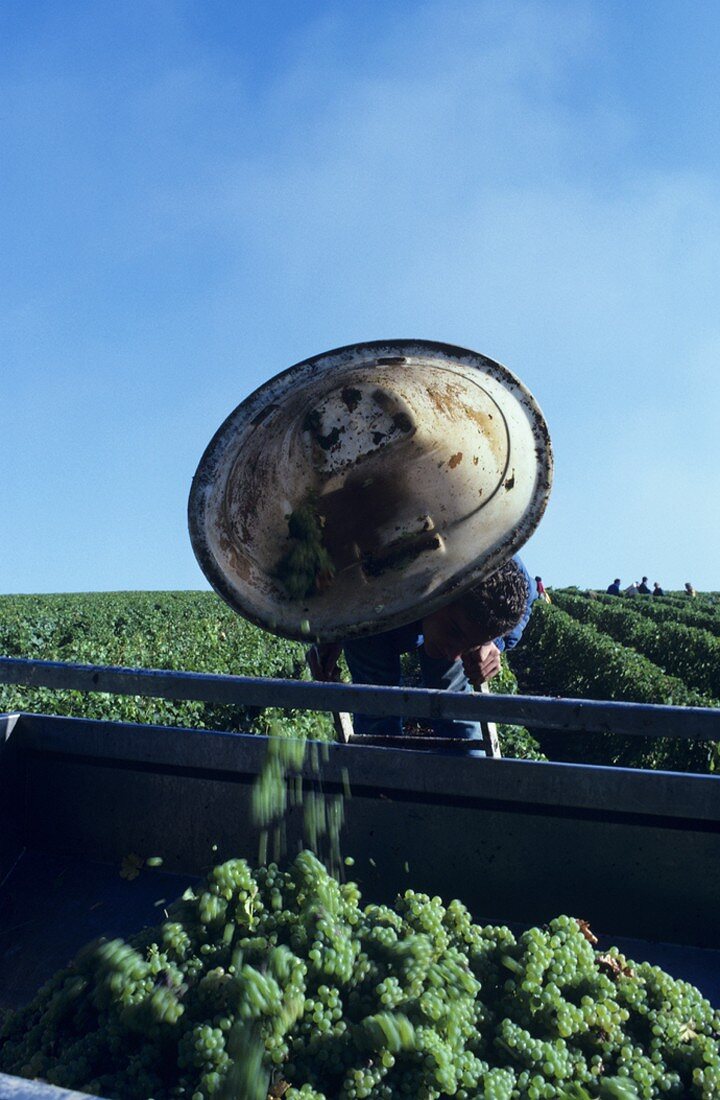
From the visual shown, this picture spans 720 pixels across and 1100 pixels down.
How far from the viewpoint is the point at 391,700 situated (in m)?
2.32

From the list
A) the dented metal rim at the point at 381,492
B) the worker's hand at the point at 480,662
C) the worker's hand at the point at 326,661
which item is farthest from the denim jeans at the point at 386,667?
the dented metal rim at the point at 381,492

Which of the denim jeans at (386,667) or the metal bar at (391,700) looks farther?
the denim jeans at (386,667)

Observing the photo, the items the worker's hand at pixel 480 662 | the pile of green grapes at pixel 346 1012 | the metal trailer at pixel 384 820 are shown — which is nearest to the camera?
the pile of green grapes at pixel 346 1012

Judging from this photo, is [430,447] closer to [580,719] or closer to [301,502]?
[301,502]

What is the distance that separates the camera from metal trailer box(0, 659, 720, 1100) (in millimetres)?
2293

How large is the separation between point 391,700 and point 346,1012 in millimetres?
783

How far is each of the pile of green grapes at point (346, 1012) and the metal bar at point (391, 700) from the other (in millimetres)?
449

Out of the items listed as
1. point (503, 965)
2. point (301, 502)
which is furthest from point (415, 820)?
point (301, 502)

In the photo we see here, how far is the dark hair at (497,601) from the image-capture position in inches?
133

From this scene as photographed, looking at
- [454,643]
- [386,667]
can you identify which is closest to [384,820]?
[454,643]

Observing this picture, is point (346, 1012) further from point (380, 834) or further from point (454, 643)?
point (454, 643)

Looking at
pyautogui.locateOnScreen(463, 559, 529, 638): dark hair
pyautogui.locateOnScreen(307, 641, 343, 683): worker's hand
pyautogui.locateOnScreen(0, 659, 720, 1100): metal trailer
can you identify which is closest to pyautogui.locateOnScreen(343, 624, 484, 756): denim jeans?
pyautogui.locateOnScreen(307, 641, 343, 683): worker's hand

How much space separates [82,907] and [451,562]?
5.63 ft

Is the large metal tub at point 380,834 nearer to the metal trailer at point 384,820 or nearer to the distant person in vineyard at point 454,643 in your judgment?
the metal trailer at point 384,820
